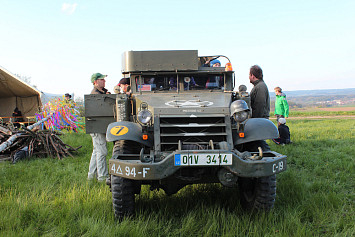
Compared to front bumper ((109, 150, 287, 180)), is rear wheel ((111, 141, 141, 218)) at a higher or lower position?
lower

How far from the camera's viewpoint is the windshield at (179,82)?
509 cm

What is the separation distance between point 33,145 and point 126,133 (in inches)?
202

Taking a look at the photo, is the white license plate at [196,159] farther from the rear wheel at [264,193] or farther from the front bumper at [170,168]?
the rear wheel at [264,193]

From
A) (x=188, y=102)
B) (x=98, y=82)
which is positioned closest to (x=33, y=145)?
(x=98, y=82)

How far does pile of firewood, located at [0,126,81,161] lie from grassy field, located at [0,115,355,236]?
6.37ft

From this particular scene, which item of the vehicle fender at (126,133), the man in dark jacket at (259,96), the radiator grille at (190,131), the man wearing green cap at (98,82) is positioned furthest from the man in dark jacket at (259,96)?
the man wearing green cap at (98,82)

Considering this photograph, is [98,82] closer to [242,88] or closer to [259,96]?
[242,88]

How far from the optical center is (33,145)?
25.4 ft

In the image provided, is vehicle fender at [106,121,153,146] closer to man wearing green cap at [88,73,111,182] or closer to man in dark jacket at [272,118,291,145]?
man wearing green cap at [88,73,111,182]

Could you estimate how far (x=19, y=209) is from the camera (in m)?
3.58

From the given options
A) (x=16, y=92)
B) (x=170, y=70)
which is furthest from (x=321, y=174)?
(x=16, y=92)

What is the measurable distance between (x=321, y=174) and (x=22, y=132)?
7239 millimetres

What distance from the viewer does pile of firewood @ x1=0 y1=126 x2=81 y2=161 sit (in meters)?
7.61

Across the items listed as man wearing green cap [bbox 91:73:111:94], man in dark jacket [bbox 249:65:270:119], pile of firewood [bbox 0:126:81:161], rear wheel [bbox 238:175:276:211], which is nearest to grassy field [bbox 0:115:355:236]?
rear wheel [bbox 238:175:276:211]
